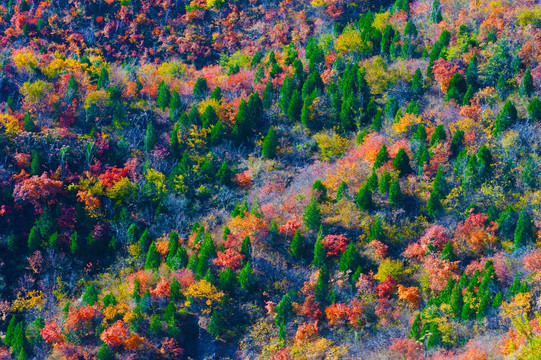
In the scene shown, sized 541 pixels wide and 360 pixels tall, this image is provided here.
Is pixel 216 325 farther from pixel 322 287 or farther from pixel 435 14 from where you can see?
pixel 435 14

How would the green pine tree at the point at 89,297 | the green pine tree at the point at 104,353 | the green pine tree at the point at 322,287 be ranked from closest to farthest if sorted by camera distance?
1. the green pine tree at the point at 104,353
2. the green pine tree at the point at 322,287
3. the green pine tree at the point at 89,297

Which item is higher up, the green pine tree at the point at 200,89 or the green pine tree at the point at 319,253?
the green pine tree at the point at 200,89

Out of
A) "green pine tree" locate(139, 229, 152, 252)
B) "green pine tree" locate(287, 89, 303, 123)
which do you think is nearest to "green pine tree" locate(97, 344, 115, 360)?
"green pine tree" locate(139, 229, 152, 252)

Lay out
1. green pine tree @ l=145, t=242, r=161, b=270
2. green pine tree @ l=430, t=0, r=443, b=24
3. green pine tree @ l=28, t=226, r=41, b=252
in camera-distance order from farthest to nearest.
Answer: green pine tree @ l=430, t=0, r=443, b=24, green pine tree @ l=28, t=226, r=41, b=252, green pine tree @ l=145, t=242, r=161, b=270

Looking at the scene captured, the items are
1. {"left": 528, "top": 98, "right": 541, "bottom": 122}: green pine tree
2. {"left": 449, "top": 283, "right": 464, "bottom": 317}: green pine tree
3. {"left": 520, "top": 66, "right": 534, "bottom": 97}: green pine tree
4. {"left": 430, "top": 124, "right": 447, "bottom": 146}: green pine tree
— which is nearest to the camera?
{"left": 449, "top": 283, "right": 464, "bottom": 317}: green pine tree

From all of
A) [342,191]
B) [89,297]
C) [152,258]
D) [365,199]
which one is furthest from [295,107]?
[89,297]

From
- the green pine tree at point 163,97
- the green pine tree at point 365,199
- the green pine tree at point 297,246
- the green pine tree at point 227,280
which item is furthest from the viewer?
the green pine tree at point 163,97

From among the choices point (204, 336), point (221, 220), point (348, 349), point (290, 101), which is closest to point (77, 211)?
point (221, 220)

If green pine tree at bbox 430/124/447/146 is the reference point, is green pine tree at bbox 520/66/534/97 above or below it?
above

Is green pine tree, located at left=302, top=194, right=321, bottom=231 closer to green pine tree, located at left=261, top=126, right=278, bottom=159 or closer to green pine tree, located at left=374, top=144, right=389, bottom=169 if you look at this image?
green pine tree, located at left=374, top=144, right=389, bottom=169

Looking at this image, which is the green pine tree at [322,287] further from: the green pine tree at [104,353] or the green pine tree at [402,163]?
the green pine tree at [104,353]

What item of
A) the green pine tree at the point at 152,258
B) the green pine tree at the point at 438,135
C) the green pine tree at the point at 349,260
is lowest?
the green pine tree at the point at 349,260

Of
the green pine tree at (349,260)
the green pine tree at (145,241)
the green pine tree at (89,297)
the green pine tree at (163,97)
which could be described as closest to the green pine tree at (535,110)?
the green pine tree at (349,260)
